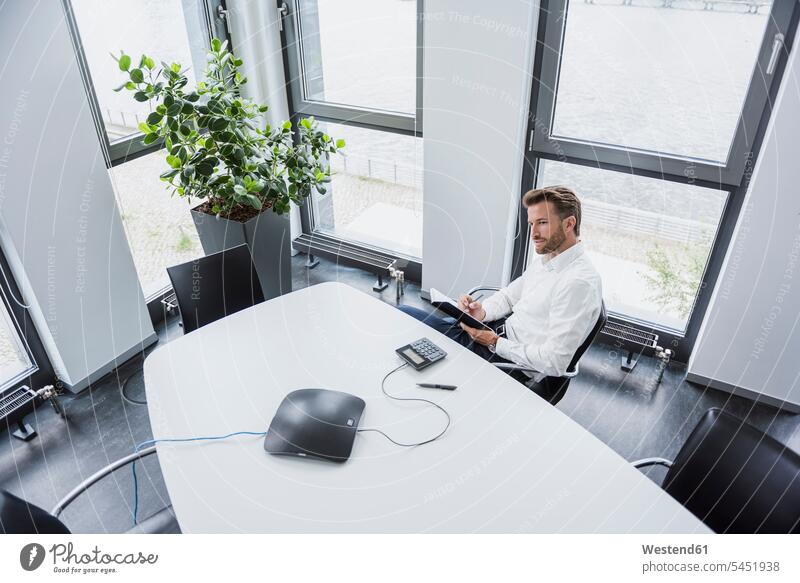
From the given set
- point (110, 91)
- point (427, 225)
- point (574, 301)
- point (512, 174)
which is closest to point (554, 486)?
point (574, 301)

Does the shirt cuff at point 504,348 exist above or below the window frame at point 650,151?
below

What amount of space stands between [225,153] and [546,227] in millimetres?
1748

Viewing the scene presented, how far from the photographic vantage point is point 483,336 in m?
2.27

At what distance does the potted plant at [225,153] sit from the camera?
2.64m

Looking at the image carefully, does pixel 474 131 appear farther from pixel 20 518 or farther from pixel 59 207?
pixel 20 518

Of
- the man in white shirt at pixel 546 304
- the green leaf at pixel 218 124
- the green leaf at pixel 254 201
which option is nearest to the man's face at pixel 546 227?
the man in white shirt at pixel 546 304

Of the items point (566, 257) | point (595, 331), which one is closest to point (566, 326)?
point (595, 331)

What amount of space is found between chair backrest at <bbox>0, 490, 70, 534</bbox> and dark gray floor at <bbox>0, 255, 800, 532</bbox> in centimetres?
99

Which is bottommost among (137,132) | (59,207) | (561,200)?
(59,207)

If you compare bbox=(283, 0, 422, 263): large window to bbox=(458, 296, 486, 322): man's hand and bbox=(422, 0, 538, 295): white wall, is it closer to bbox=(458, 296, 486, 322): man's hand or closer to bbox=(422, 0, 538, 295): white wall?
bbox=(422, 0, 538, 295): white wall

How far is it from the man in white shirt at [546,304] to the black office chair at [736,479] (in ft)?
1.92

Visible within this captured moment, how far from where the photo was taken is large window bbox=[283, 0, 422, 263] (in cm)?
319

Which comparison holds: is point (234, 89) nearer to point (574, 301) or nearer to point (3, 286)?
point (3, 286)

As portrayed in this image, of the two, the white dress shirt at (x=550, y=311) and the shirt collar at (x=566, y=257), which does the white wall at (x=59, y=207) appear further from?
the shirt collar at (x=566, y=257)
